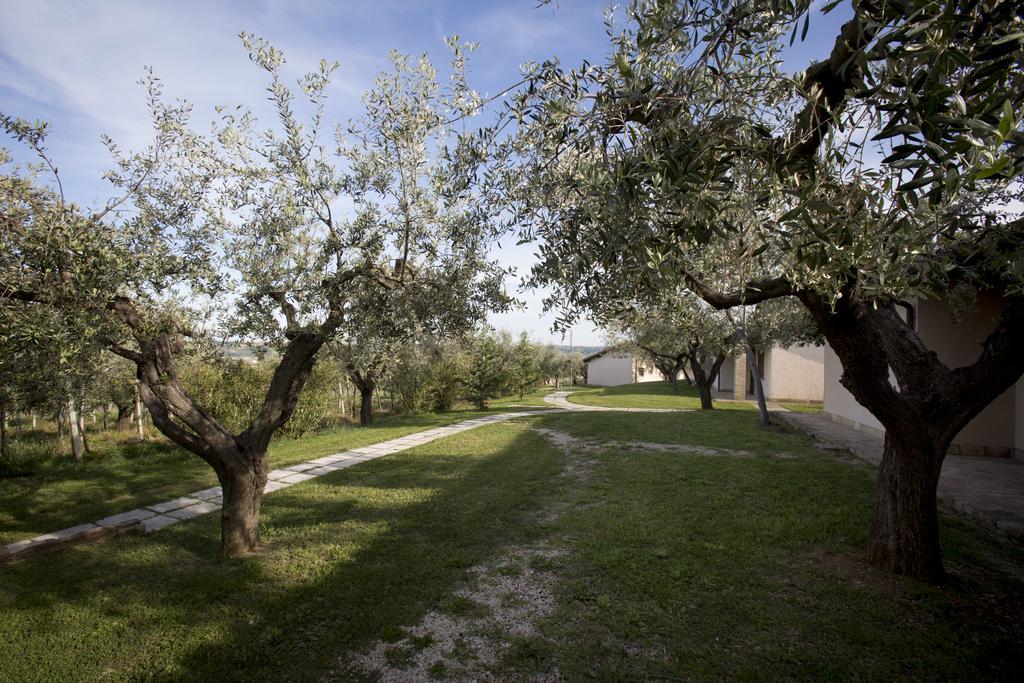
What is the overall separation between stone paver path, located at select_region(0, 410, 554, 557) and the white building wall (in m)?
40.6

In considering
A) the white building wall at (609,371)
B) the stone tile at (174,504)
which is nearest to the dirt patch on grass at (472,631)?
the stone tile at (174,504)

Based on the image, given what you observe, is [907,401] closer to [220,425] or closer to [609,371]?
[220,425]

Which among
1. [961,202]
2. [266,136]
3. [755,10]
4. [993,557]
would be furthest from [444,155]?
[993,557]

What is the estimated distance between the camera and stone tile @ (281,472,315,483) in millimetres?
8977

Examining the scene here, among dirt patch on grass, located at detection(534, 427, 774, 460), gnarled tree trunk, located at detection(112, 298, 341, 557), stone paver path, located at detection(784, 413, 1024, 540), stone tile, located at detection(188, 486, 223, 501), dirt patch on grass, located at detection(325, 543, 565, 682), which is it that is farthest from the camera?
dirt patch on grass, located at detection(534, 427, 774, 460)

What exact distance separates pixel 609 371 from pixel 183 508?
1868 inches

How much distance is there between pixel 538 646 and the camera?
3.66 metres

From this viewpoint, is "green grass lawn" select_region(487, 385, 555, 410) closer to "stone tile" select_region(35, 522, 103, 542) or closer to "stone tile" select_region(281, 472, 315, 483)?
"stone tile" select_region(281, 472, 315, 483)

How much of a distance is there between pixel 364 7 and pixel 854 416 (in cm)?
1563

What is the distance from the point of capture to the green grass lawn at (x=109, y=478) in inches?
276

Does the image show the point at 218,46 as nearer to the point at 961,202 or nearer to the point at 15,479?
the point at 961,202

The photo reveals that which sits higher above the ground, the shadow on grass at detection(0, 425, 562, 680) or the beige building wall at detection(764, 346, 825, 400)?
the beige building wall at detection(764, 346, 825, 400)

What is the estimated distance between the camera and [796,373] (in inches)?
1036

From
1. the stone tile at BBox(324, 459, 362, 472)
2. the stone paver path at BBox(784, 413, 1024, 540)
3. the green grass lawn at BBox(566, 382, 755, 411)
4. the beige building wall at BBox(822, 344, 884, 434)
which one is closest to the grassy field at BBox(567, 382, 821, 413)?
the green grass lawn at BBox(566, 382, 755, 411)
